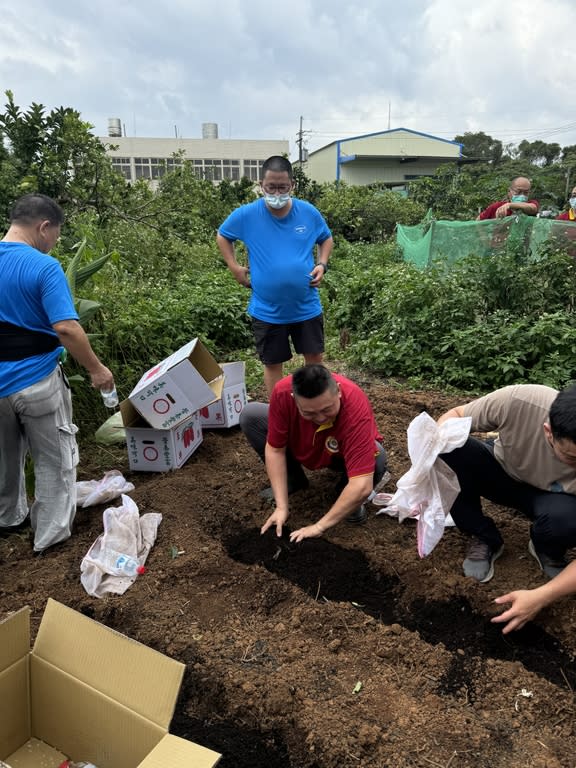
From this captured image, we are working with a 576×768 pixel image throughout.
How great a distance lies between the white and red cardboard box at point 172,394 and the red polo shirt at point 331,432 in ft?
2.42

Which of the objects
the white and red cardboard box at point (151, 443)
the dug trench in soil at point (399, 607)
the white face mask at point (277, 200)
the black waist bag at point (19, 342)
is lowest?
the dug trench in soil at point (399, 607)

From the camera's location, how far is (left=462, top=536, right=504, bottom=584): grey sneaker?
2354mm

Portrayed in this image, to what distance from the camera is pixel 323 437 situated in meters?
2.57

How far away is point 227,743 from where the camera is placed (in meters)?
1.65

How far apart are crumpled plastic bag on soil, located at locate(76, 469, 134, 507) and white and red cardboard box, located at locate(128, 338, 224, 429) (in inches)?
15.0

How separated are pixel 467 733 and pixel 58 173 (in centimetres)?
576

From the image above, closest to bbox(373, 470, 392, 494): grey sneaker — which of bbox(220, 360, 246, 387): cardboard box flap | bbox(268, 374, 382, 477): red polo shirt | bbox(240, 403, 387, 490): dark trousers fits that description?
bbox(240, 403, 387, 490): dark trousers

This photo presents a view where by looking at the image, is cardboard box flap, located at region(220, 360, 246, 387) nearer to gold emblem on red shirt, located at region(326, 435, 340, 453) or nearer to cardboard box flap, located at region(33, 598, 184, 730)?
gold emblem on red shirt, located at region(326, 435, 340, 453)

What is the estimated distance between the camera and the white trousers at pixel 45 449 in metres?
2.47

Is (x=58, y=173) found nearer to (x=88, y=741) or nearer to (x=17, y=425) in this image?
(x=17, y=425)

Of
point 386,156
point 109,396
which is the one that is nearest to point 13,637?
point 109,396

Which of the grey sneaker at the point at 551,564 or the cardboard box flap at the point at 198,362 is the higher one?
the cardboard box flap at the point at 198,362

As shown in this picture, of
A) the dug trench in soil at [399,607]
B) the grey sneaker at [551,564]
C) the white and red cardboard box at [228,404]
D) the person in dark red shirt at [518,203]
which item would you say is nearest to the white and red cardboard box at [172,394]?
the white and red cardboard box at [228,404]

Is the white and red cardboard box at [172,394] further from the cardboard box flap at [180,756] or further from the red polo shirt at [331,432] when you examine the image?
the cardboard box flap at [180,756]
